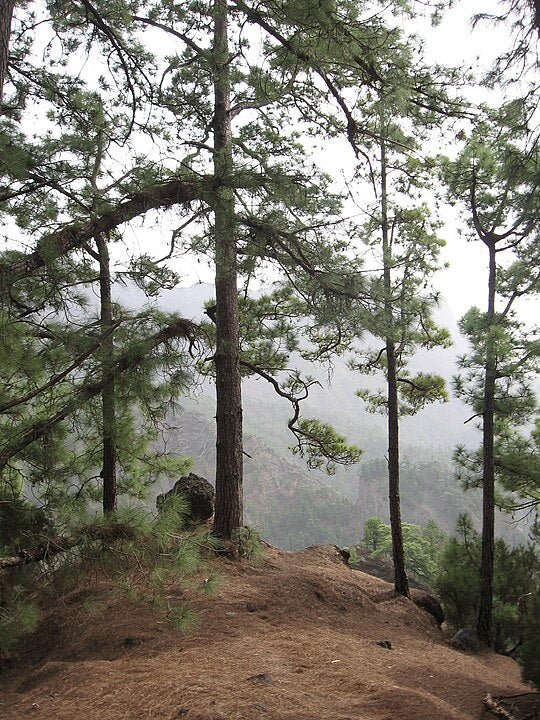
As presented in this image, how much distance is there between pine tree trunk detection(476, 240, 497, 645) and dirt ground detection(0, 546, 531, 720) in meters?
1.22

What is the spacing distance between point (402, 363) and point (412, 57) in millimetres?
5188

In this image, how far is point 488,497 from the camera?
729 cm

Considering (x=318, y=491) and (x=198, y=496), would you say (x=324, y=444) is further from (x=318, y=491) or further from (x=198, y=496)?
(x=318, y=491)

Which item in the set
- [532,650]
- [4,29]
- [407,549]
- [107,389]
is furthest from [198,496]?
[407,549]

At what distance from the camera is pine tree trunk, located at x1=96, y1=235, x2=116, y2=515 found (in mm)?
4637

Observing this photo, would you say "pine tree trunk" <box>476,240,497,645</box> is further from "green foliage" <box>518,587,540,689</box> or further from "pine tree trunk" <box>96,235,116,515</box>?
"pine tree trunk" <box>96,235,116,515</box>

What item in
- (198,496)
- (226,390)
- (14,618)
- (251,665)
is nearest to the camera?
(14,618)

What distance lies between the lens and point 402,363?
26.9ft

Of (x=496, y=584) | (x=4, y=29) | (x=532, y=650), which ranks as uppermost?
(x=4, y=29)

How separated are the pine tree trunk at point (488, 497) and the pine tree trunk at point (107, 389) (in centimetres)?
489

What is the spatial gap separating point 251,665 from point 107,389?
2.65 m

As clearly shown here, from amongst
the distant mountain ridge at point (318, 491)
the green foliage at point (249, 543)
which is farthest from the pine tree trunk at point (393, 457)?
the distant mountain ridge at point (318, 491)

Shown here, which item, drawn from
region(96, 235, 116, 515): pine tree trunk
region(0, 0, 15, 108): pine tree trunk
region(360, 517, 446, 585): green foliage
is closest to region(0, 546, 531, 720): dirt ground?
region(96, 235, 116, 515): pine tree trunk

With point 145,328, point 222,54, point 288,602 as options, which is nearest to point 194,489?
point 288,602
